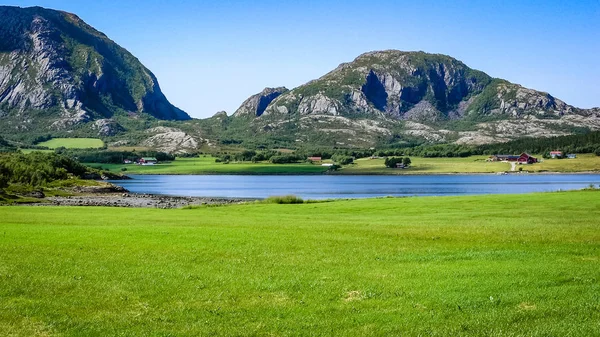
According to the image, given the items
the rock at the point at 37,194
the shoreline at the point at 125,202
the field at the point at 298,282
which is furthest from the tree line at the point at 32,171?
the field at the point at 298,282

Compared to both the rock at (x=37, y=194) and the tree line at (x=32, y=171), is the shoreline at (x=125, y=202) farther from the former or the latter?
the tree line at (x=32, y=171)

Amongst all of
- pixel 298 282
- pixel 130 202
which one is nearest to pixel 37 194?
pixel 130 202

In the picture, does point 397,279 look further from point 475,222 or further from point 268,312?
point 475,222

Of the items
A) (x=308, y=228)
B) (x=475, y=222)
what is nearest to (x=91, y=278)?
(x=308, y=228)

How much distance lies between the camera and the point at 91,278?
19.8 metres

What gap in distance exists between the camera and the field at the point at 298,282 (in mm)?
14891

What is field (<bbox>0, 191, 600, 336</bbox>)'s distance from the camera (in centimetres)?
1489

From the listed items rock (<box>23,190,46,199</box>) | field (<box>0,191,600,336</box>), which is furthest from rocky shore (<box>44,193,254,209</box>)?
field (<box>0,191,600,336</box>)

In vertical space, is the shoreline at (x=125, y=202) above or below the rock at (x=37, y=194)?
below

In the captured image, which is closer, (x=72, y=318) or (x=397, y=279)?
(x=72, y=318)

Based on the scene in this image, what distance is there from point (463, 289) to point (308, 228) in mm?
18390

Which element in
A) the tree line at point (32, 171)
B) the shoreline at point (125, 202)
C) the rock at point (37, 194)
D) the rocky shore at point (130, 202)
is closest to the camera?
the shoreline at point (125, 202)

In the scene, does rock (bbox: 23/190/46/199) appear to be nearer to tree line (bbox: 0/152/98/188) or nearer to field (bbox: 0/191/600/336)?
tree line (bbox: 0/152/98/188)

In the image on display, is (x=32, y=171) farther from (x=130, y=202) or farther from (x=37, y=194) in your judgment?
(x=130, y=202)
